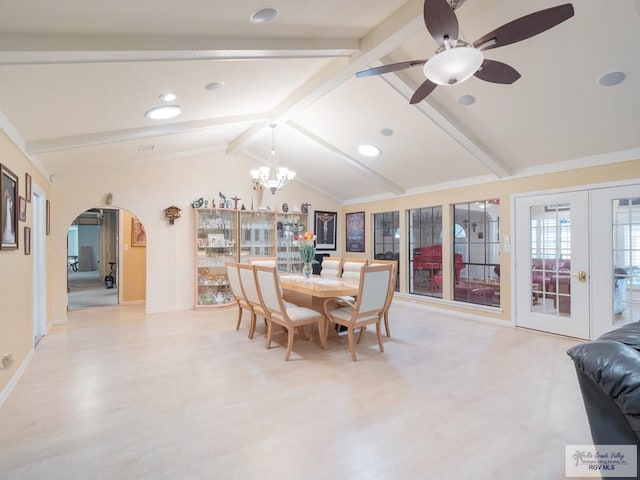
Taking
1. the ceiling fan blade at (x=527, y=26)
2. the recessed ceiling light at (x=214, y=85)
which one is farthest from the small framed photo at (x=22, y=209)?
the ceiling fan blade at (x=527, y=26)

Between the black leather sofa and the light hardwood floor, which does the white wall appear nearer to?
the light hardwood floor

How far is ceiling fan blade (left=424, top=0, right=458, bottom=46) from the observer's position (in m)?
1.79

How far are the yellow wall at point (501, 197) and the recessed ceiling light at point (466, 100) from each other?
173 centimetres

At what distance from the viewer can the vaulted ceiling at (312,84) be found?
205 centimetres

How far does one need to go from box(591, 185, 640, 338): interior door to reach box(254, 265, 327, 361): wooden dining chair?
3.30 m

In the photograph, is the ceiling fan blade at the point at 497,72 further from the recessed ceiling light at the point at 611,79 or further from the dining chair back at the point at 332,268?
Result: the dining chair back at the point at 332,268

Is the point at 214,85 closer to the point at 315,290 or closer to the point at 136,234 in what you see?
the point at 315,290

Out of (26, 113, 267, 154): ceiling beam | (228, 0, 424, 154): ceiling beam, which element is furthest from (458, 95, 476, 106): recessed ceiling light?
(26, 113, 267, 154): ceiling beam

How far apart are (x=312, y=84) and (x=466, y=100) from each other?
1.67 meters

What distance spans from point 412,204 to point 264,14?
4.82 m

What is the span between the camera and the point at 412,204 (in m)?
6.46

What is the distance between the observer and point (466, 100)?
370cm

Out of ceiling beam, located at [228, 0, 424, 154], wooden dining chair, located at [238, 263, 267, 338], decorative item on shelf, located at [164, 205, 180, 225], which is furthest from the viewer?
decorative item on shelf, located at [164, 205, 180, 225]

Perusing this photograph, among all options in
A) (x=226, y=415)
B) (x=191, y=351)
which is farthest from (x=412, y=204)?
(x=226, y=415)
